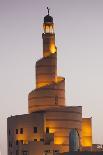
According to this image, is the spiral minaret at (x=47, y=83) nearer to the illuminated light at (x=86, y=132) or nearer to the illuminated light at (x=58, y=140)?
the illuminated light at (x=58, y=140)

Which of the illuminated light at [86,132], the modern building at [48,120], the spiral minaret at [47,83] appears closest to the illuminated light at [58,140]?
the modern building at [48,120]

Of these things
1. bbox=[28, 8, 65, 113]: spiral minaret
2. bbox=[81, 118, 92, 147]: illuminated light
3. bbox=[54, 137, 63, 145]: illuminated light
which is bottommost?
bbox=[54, 137, 63, 145]: illuminated light

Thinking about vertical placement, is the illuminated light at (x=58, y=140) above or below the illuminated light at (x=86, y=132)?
below

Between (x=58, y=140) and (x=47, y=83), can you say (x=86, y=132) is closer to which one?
(x=58, y=140)

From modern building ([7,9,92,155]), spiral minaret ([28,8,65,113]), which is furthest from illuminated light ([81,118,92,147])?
spiral minaret ([28,8,65,113])

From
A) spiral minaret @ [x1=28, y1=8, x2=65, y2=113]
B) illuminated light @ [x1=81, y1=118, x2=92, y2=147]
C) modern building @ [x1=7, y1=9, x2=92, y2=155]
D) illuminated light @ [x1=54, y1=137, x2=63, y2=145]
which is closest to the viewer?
modern building @ [x1=7, y1=9, x2=92, y2=155]

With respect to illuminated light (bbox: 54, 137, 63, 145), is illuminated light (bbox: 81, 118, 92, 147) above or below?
above

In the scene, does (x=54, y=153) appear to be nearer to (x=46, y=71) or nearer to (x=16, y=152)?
(x=16, y=152)

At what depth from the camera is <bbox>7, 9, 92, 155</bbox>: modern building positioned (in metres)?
155

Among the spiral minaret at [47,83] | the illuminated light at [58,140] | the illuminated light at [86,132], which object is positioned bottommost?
the illuminated light at [58,140]

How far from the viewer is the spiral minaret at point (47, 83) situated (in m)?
162

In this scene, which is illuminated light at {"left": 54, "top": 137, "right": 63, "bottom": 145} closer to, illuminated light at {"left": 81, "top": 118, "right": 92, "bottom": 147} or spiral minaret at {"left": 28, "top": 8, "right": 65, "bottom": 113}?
spiral minaret at {"left": 28, "top": 8, "right": 65, "bottom": 113}

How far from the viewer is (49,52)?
164m

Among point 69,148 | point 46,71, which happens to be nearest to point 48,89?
point 46,71
